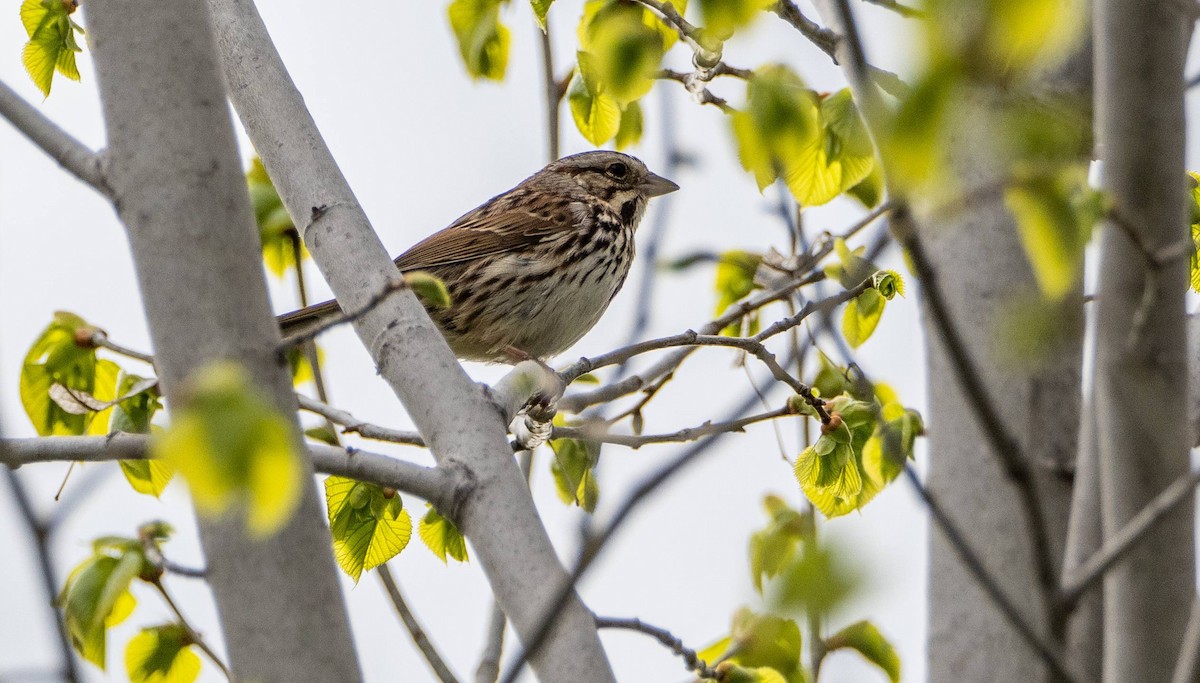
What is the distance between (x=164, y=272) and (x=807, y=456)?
1959mm

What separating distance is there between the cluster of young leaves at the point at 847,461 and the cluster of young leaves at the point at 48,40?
88.8 inches

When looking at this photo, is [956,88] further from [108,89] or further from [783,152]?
[108,89]

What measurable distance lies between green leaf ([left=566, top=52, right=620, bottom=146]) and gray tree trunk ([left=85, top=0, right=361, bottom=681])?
2097mm

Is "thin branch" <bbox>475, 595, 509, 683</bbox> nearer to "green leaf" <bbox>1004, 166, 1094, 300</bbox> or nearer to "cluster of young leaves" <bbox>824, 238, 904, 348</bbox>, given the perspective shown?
"cluster of young leaves" <bbox>824, 238, 904, 348</bbox>

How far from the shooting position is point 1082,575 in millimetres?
1627

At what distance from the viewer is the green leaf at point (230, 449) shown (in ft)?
4.36

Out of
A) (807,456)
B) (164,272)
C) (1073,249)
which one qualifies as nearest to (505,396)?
(807,456)

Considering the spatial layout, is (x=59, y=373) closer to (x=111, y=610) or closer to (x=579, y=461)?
(x=111, y=610)

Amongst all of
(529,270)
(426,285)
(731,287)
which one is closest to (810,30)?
(731,287)

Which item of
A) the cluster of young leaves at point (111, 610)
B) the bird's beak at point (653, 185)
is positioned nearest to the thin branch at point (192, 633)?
the cluster of young leaves at point (111, 610)

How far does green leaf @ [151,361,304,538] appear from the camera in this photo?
52.3 inches

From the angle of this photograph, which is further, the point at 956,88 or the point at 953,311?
the point at 953,311

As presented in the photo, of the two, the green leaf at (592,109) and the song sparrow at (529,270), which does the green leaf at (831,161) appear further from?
the song sparrow at (529,270)

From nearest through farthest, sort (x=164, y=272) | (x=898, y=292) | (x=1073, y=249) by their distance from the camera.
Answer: (x=1073, y=249)
(x=164, y=272)
(x=898, y=292)
